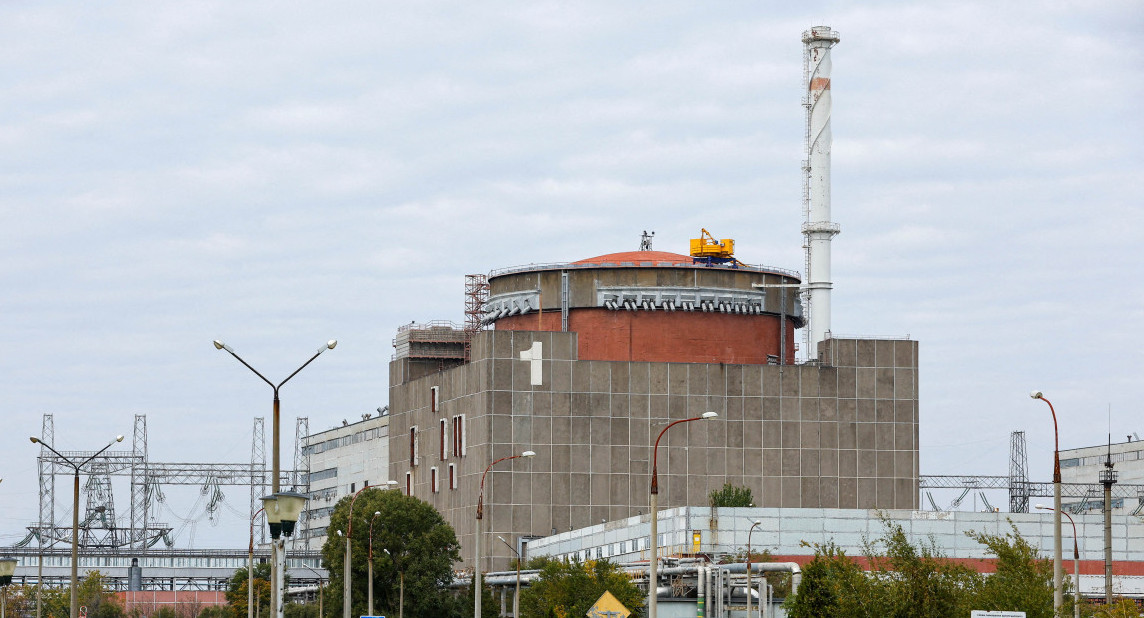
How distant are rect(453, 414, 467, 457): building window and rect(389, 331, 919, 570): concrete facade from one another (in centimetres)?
35

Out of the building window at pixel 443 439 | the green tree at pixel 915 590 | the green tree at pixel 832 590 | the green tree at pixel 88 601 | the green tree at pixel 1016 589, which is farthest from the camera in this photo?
the green tree at pixel 88 601

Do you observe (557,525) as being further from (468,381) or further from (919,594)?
(919,594)

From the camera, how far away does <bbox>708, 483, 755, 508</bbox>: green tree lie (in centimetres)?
11281

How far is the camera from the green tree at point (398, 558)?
95.6 meters

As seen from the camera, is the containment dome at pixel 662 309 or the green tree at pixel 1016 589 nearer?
the green tree at pixel 1016 589

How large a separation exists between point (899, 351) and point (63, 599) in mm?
74327

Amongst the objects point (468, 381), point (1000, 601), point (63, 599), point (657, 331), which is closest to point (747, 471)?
point (657, 331)

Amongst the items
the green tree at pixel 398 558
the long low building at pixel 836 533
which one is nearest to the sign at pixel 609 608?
the long low building at pixel 836 533

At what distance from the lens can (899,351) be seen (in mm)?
128000

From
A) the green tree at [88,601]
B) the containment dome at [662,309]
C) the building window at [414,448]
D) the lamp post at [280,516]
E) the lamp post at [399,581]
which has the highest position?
the containment dome at [662,309]

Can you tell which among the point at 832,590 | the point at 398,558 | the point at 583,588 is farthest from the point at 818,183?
the point at 832,590

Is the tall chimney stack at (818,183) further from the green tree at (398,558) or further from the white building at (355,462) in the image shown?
the white building at (355,462)

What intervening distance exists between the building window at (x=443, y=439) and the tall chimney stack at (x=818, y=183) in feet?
95.4

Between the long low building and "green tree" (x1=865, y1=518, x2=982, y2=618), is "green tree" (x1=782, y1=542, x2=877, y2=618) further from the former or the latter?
the long low building
